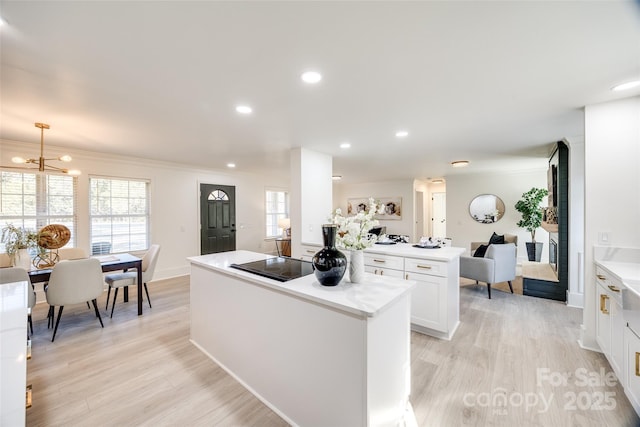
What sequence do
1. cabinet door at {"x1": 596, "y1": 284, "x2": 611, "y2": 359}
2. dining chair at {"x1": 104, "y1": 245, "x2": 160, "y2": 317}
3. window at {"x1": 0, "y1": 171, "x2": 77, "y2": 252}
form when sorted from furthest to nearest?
1. window at {"x1": 0, "y1": 171, "x2": 77, "y2": 252}
2. dining chair at {"x1": 104, "y1": 245, "x2": 160, "y2": 317}
3. cabinet door at {"x1": 596, "y1": 284, "x2": 611, "y2": 359}

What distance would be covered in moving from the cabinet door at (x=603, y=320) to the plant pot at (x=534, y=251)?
408 cm

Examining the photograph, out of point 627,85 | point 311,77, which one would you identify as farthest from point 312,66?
point 627,85

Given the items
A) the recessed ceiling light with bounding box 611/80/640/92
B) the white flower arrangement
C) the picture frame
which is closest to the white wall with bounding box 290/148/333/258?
the white flower arrangement

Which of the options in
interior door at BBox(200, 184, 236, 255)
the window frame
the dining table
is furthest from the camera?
the window frame

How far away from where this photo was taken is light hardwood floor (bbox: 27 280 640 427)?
5.71ft

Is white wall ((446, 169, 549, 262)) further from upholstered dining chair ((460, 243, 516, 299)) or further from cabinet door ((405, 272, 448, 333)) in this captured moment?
cabinet door ((405, 272, 448, 333))

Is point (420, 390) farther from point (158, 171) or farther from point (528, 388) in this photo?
point (158, 171)

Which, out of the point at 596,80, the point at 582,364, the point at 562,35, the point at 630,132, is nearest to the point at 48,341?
the point at 562,35

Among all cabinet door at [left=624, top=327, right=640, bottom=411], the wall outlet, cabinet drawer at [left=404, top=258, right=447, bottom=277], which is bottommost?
cabinet door at [left=624, top=327, right=640, bottom=411]

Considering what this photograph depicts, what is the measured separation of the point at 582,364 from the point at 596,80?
7.74 ft

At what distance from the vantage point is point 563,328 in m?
2.96

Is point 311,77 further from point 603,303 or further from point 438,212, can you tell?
point 438,212

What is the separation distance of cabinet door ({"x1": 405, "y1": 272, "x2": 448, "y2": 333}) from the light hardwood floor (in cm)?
19

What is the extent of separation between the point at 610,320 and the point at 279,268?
2744 mm
